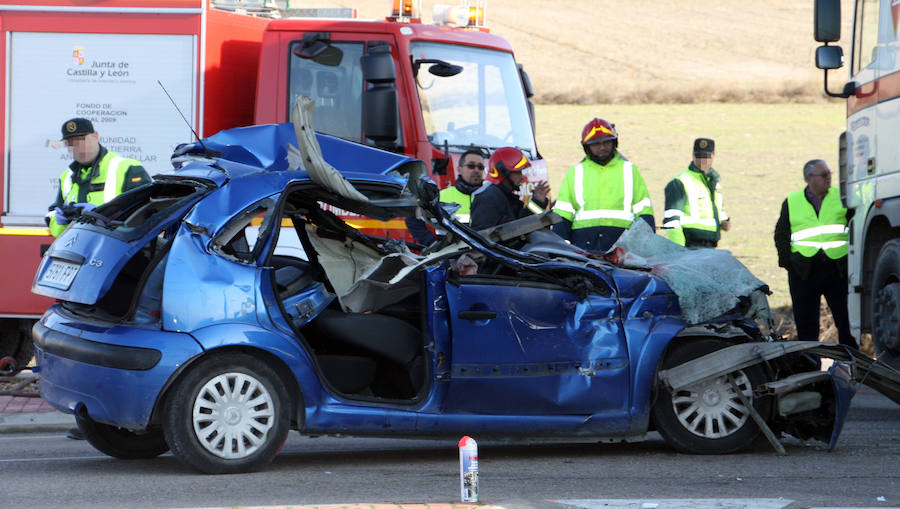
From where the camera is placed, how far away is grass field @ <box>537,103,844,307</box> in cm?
2859

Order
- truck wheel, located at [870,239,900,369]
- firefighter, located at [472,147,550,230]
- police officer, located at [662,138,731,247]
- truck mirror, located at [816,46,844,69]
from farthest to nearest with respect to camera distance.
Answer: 1. police officer, located at [662,138,731,247]
2. truck mirror, located at [816,46,844,69]
3. firefighter, located at [472,147,550,230]
4. truck wheel, located at [870,239,900,369]

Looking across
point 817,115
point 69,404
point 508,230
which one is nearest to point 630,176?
point 508,230

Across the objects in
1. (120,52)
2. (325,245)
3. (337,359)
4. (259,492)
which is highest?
(120,52)

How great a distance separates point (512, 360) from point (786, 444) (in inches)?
80.9

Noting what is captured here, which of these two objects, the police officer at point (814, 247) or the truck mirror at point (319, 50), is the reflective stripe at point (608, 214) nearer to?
the police officer at point (814, 247)

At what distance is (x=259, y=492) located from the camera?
6719 mm

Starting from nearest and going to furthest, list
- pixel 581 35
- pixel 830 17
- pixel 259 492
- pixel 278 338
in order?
1. pixel 259 492
2. pixel 278 338
3. pixel 830 17
4. pixel 581 35

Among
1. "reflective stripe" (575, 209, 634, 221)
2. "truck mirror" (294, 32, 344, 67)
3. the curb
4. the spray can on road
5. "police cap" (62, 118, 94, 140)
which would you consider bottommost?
the curb

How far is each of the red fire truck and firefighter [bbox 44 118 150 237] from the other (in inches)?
42.2

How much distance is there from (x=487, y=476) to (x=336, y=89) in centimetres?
492

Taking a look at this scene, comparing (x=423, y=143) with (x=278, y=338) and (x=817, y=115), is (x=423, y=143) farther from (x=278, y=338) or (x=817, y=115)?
(x=817, y=115)

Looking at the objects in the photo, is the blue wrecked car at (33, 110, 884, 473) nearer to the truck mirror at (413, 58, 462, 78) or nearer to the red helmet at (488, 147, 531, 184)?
the red helmet at (488, 147, 531, 184)

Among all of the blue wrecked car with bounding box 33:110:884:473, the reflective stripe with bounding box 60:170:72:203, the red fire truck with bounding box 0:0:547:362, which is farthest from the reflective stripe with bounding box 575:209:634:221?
the reflective stripe with bounding box 60:170:72:203

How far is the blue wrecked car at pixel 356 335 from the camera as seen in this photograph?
708cm
